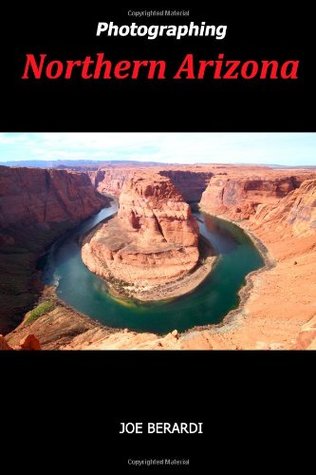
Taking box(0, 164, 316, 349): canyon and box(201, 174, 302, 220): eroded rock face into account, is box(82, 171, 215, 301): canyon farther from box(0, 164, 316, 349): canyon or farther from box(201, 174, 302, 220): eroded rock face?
box(201, 174, 302, 220): eroded rock face

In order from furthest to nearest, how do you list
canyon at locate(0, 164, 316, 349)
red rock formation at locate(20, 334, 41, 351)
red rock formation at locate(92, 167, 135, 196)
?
red rock formation at locate(92, 167, 135, 196)
canyon at locate(0, 164, 316, 349)
red rock formation at locate(20, 334, 41, 351)

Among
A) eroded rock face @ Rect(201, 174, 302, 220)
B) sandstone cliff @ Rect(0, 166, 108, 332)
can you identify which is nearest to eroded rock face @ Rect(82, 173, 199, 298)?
sandstone cliff @ Rect(0, 166, 108, 332)

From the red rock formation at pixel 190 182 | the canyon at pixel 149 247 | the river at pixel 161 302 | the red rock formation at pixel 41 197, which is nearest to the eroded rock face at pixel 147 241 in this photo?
the canyon at pixel 149 247

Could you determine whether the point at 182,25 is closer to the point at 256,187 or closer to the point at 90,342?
the point at 90,342

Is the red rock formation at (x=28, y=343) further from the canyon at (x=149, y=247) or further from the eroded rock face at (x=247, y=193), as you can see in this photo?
the eroded rock face at (x=247, y=193)

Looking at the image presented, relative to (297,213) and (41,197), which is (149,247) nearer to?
(297,213)
